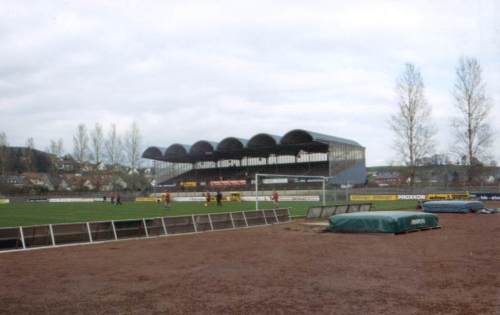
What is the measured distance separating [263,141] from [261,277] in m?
75.7

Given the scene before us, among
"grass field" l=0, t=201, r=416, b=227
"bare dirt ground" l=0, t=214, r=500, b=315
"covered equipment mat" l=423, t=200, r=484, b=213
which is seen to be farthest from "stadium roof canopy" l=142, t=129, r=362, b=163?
"bare dirt ground" l=0, t=214, r=500, b=315

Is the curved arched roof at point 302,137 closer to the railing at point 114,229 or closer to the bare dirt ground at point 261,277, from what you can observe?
the railing at point 114,229

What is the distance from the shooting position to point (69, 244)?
18062mm

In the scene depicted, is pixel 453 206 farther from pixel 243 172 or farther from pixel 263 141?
pixel 243 172

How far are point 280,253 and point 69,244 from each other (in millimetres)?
8013

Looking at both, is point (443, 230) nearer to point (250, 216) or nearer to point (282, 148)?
point (250, 216)

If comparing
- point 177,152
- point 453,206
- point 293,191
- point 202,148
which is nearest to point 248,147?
point 202,148

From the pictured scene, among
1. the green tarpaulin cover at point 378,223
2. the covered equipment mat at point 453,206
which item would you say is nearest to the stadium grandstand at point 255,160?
the covered equipment mat at point 453,206

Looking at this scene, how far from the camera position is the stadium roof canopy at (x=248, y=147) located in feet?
269

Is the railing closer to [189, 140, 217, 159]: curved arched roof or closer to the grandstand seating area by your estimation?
the grandstand seating area

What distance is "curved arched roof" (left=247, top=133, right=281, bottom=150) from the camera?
84925 millimetres

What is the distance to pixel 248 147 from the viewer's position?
291 ft

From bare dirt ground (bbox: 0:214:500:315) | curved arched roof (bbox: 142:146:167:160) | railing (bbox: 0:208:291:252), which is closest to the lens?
bare dirt ground (bbox: 0:214:500:315)

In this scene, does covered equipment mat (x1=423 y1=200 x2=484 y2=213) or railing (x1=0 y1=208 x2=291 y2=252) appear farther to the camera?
covered equipment mat (x1=423 y1=200 x2=484 y2=213)
